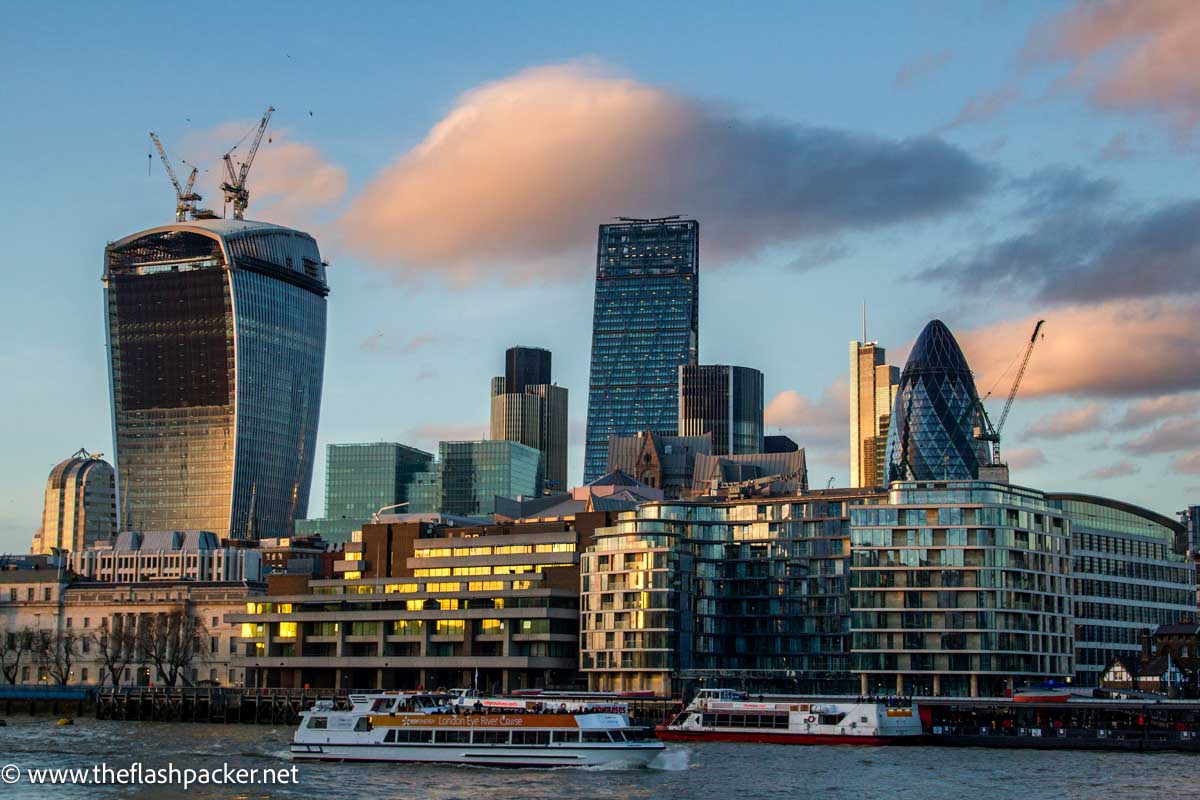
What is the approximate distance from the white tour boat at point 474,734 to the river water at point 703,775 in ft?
5.19

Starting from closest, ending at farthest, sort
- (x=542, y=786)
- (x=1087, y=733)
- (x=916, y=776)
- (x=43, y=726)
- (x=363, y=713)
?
(x=542, y=786) < (x=916, y=776) < (x=363, y=713) < (x=1087, y=733) < (x=43, y=726)

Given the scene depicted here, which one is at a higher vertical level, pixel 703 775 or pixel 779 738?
pixel 779 738

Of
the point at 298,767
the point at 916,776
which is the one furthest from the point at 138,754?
the point at 916,776

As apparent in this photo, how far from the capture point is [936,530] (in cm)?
19575

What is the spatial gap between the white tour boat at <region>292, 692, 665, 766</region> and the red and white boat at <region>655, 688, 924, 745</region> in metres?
26.0

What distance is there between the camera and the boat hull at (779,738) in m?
157

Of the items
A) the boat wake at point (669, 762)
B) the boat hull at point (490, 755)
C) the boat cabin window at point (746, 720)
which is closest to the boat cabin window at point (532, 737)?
the boat hull at point (490, 755)

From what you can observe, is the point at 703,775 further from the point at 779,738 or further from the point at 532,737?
the point at 779,738

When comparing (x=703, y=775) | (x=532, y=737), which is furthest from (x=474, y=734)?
(x=703, y=775)

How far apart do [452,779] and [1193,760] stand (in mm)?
61490

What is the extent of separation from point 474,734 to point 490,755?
2.32m

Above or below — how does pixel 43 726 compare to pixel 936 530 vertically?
below

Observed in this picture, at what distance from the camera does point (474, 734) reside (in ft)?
436

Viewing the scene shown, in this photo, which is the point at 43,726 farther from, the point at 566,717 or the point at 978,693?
the point at 978,693
